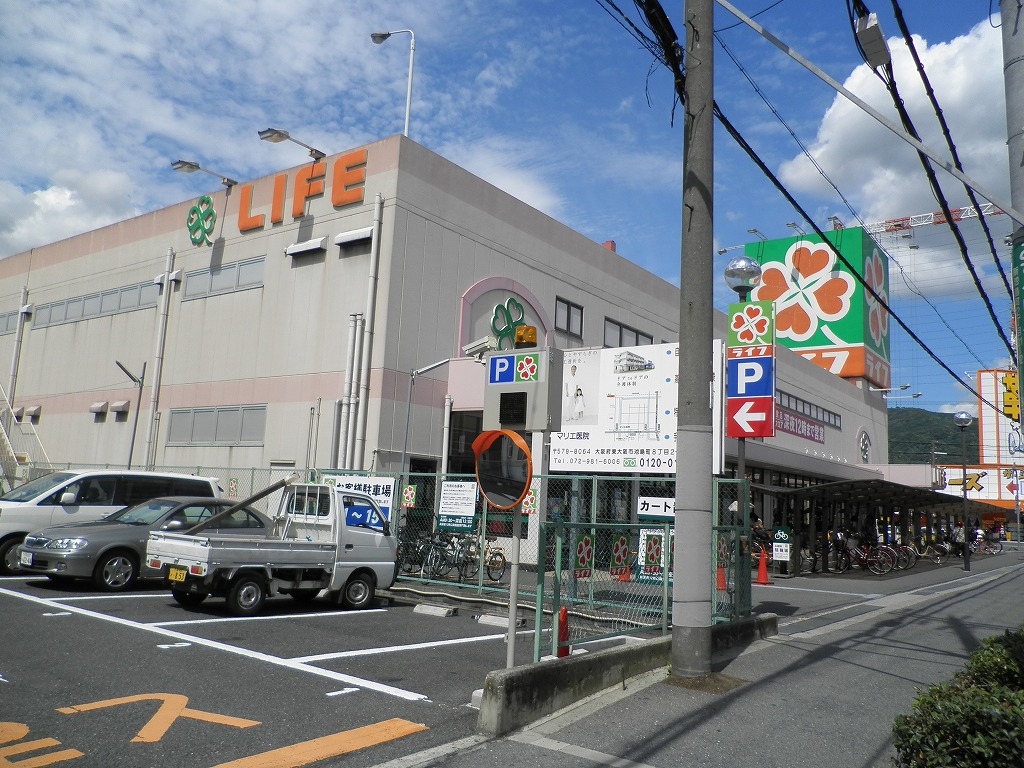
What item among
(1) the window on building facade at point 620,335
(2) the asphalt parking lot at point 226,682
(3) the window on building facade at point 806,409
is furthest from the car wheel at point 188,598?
(3) the window on building facade at point 806,409

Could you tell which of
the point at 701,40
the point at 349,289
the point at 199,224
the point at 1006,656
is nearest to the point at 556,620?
the point at 1006,656

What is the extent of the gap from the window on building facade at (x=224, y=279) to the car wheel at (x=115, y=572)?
39.0 ft

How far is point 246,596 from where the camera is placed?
10.9 m

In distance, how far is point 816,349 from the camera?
5506 cm

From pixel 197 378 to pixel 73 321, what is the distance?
9.03 metres

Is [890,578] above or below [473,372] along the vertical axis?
below

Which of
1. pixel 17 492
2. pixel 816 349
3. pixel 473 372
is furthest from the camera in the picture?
pixel 816 349

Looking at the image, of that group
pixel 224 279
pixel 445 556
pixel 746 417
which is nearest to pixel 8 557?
pixel 445 556

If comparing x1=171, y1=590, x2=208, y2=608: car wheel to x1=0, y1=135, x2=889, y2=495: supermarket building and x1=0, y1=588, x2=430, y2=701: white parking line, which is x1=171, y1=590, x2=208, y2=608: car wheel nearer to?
x1=0, y1=588, x2=430, y2=701: white parking line

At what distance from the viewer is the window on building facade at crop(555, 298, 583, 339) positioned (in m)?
25.1

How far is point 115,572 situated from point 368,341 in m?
8.54

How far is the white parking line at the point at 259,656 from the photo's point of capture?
23.6 ft

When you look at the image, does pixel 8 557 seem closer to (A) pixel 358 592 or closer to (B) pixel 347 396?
(A) pixel 358 592

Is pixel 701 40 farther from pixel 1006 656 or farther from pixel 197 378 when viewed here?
pixel 197 378
